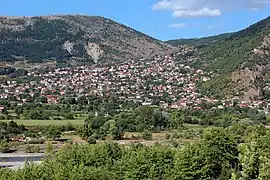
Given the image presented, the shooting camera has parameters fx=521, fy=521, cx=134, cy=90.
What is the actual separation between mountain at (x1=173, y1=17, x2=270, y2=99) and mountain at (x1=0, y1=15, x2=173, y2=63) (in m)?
50.3

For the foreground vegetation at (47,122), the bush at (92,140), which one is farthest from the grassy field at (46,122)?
the bush at (92,140)

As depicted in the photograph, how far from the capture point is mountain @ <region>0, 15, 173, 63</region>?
170113 mm

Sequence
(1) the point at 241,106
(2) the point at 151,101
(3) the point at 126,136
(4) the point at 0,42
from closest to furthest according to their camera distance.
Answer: (3) the point at 126,136
(1) the point at 241,106
(2) the point at 151,101
(4) the point at 0,42

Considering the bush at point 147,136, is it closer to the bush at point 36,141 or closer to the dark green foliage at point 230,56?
the bush at point 36,141

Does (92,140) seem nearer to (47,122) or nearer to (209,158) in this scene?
(47,122)

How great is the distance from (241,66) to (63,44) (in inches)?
3722

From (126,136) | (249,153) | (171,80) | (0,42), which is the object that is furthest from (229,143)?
(0,42)

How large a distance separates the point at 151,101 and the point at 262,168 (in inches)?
2877

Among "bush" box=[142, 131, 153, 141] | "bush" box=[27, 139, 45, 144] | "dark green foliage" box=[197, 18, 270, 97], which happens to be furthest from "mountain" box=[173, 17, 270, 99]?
"bush" box=[27, 139, 45, 144]

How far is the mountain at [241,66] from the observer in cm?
9419

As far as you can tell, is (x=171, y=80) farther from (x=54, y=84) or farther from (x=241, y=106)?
(x=241, y=106)

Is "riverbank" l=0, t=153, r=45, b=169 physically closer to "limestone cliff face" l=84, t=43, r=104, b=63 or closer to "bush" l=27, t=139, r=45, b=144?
"bush" l=27, t=139, r=45, b=144

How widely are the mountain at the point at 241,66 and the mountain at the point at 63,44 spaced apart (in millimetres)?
50268

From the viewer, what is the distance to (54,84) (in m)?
124
